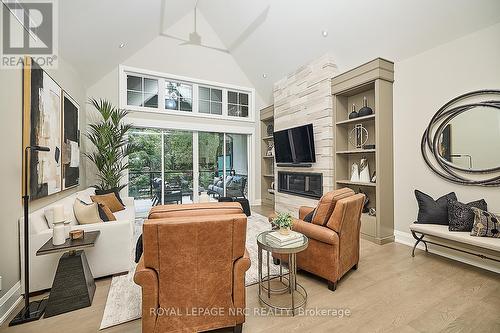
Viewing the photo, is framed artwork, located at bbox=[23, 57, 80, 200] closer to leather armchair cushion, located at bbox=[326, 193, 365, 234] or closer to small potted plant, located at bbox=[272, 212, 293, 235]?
small potted plant, located at bbox=[272, 212, 293, 235]

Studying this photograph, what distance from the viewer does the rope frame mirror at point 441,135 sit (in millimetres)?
2705

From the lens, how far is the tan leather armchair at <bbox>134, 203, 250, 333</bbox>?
143cm

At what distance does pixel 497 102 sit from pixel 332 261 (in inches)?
105

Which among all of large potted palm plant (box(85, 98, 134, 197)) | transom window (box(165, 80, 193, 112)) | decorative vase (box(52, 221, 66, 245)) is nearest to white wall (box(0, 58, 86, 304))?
decorative vase (box(52, 221, 66, 245))

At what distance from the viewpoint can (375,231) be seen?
11.8ft

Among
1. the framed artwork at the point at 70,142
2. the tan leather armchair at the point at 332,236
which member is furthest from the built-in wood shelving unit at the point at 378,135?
the framed artwork at the point at 70,142

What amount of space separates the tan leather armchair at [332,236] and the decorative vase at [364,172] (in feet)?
5.21

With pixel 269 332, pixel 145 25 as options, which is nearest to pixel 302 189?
pixel 269 332

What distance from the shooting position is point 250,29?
501cm

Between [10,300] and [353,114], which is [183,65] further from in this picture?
[10,300]

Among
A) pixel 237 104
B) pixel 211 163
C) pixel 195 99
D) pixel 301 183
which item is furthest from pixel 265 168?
pixel 195 99

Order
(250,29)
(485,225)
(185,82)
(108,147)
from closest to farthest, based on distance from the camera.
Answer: (485,225)
(108,147)
(250,29)
(185,82)

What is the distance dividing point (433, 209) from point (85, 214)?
4.33 m

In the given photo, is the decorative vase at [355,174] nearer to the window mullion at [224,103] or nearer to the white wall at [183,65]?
the white wall at [183,65]
